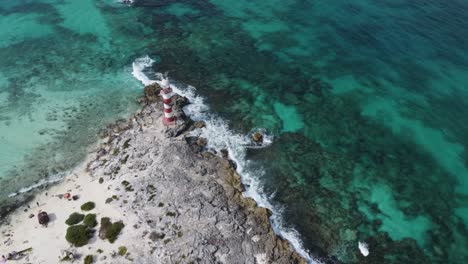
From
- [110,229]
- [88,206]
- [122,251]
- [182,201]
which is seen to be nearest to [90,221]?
[88,206]

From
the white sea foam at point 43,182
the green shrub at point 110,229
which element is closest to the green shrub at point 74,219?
the green shrub at point 110,229

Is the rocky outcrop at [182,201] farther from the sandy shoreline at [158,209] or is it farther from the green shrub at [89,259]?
the green shrub at [89,259]

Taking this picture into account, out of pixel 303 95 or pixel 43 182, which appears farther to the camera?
pixel 303 95

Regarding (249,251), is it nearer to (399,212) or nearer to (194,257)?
(194,257)

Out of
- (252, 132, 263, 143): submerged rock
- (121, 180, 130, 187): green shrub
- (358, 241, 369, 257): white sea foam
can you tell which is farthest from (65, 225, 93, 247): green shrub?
(358, 241, 369, 257): white sea foam

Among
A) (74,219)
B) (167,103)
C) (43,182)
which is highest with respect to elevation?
(167,103)

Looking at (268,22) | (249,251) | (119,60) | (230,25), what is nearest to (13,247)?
(249,251)

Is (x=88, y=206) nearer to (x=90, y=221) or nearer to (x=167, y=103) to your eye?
(x=90, y=221)
